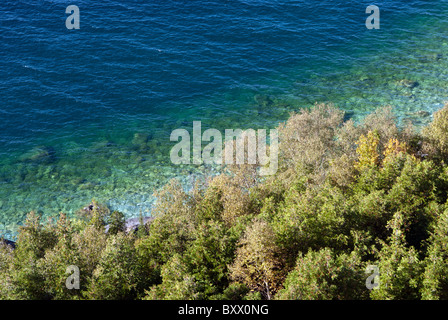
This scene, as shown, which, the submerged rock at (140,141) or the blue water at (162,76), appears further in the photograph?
the submerged rock at (140,141)

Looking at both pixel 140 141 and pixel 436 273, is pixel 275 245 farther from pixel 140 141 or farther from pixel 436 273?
pixel 140 141

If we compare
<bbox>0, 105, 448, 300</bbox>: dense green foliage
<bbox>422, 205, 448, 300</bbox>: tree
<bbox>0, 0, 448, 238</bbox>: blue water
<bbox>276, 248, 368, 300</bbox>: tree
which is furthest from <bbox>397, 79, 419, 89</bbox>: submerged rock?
<bbox>276, 248, 368, 300</bbox>: tree

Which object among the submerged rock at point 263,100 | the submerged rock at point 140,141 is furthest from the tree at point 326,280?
the submerged rock at point 263,100

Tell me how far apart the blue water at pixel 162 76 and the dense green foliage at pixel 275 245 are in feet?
65.1

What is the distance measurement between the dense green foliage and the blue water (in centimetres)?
1984

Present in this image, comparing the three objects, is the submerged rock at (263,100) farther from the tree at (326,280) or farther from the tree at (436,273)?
the tree at (326,280)

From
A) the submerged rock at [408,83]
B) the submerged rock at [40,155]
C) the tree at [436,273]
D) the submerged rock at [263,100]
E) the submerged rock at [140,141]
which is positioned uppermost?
the submerged rock at [408,83]

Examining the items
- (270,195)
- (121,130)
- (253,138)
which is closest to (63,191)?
(121,130)

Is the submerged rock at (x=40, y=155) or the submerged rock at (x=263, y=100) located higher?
the submerged rock at (x=263, y=100)

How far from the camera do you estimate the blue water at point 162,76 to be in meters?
61.7

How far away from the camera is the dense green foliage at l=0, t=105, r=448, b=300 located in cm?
2566

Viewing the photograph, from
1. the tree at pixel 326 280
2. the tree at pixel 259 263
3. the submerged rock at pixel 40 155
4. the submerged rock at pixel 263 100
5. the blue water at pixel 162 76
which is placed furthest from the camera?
the submerged rock at pixel 263 100

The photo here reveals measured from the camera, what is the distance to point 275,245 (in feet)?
97.4
